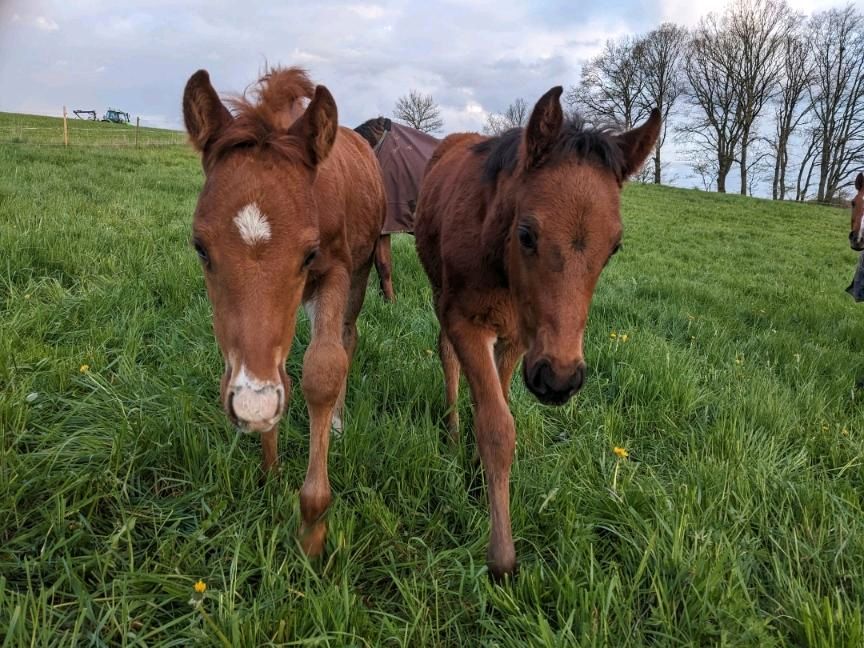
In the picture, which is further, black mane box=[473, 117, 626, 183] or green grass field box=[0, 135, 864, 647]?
black mane box=[473, 117, 626, 183]

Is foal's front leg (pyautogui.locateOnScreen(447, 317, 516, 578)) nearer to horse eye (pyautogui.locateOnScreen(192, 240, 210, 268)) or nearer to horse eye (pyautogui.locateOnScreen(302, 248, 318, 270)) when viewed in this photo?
horse eye (pyautogui.locateOnScreen(302, 248, 318, 270))

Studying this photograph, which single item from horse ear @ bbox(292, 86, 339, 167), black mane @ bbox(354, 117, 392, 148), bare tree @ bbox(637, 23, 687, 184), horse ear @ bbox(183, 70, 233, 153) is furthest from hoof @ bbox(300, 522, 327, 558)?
bare tree @ bbox(637, 23, 687, 184)

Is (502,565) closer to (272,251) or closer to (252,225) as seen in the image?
(272,251)

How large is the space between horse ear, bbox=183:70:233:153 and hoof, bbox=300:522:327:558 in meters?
1.61

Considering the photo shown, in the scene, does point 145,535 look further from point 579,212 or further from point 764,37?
point 764,37

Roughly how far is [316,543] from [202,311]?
2.39 m

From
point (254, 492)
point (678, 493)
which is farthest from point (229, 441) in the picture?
point (678, 493)

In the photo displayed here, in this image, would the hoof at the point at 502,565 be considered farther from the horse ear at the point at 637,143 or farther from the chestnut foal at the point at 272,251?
the horse ear at the point at 637,143

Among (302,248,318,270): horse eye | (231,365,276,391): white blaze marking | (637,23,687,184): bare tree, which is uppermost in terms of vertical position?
(637,23,687,184): bare tree

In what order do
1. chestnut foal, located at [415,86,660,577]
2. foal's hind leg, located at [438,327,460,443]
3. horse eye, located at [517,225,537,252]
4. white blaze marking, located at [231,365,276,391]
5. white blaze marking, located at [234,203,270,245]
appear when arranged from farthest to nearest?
foal's hind leg, located at [438,327,460,443], horse eye, located at [517,225,537,252], chestnut foal, located at [415,86,660,577], white blaze marking, located at [234,203,270,245], white blaze marking, located at [231,365,276,391]

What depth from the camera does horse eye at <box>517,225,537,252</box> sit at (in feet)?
6.83

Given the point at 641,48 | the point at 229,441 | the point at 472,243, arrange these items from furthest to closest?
the point at 641,48 < the point at 472,243 < the point at 229,441

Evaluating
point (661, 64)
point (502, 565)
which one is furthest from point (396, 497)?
point (661, 64)

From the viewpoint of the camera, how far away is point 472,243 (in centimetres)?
270
